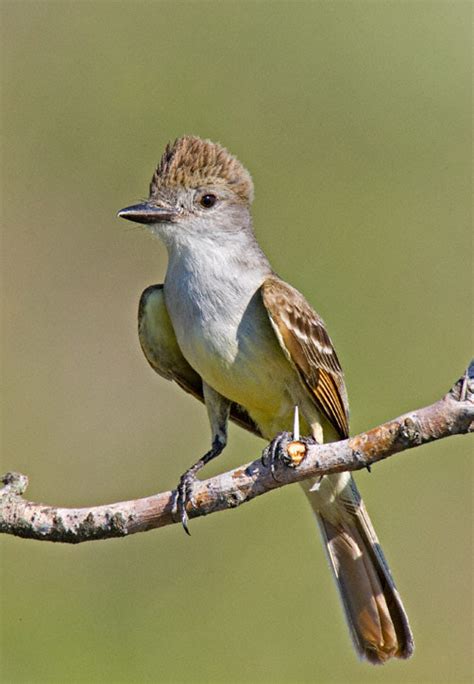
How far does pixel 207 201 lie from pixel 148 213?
0.33 metres

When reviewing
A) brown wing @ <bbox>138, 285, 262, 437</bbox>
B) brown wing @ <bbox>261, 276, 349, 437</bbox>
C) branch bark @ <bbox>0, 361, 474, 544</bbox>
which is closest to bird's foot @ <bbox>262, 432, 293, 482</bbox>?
branch bark @ <bbox>0, 361, 474, 544</bbox>

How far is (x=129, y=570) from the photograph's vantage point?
311 inches

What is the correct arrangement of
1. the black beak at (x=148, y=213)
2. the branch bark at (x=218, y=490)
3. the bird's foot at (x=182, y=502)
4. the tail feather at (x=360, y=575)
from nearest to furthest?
1. the branch bark at (x=218, y=490)
2. the bird's foot at (x=182, y=502)
3. the black beak at (x=148, y=213)
4. the tail feather at (x=360, y=575)

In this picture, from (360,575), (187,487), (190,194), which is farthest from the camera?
(360,575)

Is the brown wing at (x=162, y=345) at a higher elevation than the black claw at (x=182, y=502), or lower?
higher

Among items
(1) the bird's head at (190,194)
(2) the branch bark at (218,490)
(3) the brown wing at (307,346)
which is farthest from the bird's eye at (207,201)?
(2) the branch bark at (218,490)

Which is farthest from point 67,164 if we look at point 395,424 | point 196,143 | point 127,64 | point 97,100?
point 395,424

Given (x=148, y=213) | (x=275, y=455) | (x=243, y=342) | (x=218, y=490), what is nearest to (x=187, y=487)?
(x=218, y=490)

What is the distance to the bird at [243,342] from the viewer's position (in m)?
5.56

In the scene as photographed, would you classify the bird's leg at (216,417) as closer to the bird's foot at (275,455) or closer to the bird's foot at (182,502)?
the bird's foot at (182,502)

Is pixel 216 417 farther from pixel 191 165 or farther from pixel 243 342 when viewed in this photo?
pixel 191 165

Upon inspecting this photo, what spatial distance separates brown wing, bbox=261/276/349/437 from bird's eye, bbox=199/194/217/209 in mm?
463

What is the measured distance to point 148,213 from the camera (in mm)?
5609

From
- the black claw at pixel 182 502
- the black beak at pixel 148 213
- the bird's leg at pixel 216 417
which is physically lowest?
the black claw at pixel 182 502
